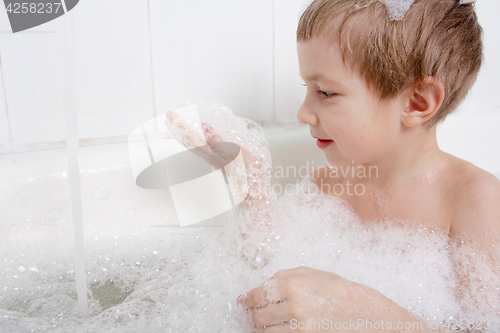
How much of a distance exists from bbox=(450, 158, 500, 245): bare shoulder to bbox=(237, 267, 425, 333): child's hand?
19cm

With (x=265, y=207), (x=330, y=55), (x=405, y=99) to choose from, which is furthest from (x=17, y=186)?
(x=405, y=99)

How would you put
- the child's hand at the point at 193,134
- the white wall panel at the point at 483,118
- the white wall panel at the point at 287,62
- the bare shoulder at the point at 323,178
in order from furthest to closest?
the white wall panel at the point at 483,118 → the white wall panel at the point at 287,62 → the bare shoulder at the point at 323,178 → the child's hand at the point at 193,134

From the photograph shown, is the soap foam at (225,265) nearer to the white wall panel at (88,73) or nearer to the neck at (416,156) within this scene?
the neck at (416,156)

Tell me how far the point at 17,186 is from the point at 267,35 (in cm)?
78

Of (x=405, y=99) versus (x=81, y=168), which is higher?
(x=405, y=99)

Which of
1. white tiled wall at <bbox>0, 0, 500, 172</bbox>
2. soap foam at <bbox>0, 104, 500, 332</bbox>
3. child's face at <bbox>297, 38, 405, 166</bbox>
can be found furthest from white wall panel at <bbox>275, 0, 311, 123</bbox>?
child's face at <bbox>297, 38, 405, 166</bbox>

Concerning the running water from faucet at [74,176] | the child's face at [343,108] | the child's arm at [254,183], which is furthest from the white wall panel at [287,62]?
the running water from faucet at [74,176]

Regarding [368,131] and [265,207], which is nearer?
[368,131]

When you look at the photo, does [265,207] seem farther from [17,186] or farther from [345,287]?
[17,186]

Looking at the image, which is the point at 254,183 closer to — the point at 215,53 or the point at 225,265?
the point at 225,265

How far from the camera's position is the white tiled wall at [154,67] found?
949 millimetres

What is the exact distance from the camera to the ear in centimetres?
73

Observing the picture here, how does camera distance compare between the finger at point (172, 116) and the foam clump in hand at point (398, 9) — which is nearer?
the foam clump in hand at point (398, 9)

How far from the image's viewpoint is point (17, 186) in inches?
34.7
